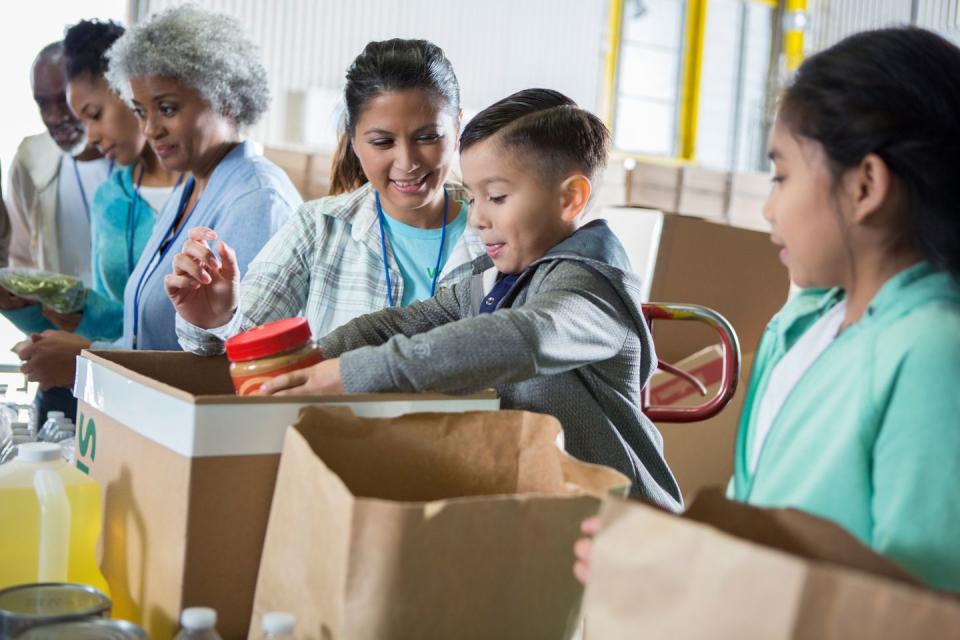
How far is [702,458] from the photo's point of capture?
2938mm

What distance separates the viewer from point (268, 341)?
1.00 m

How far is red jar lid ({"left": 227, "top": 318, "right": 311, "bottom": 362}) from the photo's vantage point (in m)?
1.00

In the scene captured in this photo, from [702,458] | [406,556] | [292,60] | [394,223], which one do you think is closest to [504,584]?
[406,556]

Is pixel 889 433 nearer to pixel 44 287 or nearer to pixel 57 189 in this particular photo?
pixel 44 287

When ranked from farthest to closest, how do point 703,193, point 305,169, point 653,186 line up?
point 703,193 → point 653,186 → point 305,169

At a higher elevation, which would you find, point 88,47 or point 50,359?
point 88,47

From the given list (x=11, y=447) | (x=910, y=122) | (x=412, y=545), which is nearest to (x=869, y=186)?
(x=910, y=122)

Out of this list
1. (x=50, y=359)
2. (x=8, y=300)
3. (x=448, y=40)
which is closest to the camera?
(x=50, y=359)

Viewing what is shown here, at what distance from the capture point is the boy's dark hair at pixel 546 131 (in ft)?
4.37

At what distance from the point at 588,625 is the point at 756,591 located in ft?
0.45

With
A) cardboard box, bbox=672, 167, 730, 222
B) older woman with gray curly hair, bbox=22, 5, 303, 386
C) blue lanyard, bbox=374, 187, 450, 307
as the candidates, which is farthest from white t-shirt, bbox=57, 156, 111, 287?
cardboard box, bbox=672, 167, 730, 222

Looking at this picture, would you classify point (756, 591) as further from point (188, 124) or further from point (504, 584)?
point (188, 124)

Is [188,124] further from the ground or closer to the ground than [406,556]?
further from the ground

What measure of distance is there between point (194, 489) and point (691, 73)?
6371 mm
